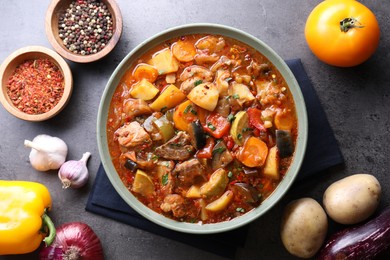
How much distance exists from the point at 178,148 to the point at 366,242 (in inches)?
69.3

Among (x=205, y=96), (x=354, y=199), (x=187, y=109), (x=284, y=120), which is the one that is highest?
A: (x=205, y=96)

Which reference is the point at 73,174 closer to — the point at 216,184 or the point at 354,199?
the point at 216,184

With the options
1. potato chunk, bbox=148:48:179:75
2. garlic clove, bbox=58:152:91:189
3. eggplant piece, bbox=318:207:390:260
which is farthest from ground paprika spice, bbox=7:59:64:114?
eggplant piece, bbox=318:207:390:260

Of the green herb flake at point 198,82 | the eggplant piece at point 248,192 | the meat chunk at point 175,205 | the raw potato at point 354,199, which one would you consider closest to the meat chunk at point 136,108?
the green herb flake at point 198,82

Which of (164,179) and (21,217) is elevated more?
(164,179)

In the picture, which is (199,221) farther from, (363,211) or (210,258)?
(363,211)

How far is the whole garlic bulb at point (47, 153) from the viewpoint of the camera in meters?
5.00

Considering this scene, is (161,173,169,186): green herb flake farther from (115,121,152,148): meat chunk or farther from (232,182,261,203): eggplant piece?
(232,182,261,203): eggplant piece

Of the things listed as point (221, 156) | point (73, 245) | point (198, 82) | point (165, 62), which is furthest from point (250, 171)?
point (73, 245)

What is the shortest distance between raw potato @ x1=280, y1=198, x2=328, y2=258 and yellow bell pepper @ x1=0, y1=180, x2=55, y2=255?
198 cm

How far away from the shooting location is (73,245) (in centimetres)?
493

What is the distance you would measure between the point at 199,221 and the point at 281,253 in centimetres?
90

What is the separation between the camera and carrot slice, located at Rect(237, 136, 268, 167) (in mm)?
4539

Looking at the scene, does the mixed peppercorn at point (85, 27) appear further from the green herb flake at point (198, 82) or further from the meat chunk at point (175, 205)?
the meat chunk at point (175, 205)
